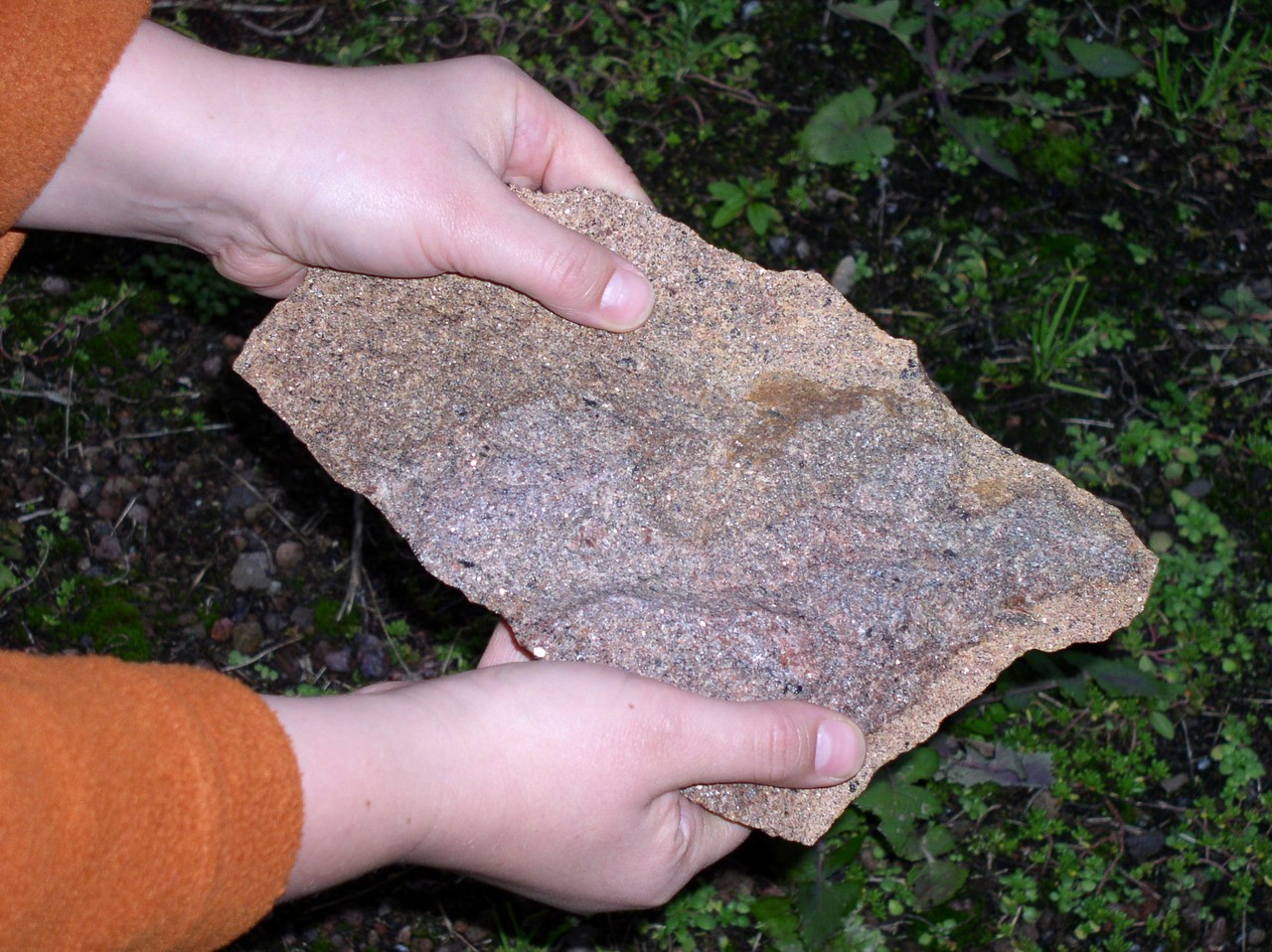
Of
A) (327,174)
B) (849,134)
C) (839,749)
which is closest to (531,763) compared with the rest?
(839,749)

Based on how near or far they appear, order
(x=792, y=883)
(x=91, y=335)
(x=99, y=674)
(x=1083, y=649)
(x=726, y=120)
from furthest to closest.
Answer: (x=726, y=120), (x=91, y=335), (x=1083, y=649), (x=792, y=883), (x=99, y=674)

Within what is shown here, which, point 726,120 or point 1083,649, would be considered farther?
point 726,120

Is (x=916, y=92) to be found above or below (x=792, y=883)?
above

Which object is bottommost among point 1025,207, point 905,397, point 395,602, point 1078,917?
point 1078,917

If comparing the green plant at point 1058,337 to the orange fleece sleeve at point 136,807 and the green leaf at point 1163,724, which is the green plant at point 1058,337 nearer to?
the green leaf at point 1163,724

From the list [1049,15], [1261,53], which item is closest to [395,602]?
[1049,15]

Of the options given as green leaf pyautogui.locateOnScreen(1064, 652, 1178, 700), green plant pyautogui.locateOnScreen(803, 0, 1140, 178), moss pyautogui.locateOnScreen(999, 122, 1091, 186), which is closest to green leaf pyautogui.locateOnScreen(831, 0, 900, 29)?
green plant pyautogui.locateOnScreen(803, 0, 1140, 178)

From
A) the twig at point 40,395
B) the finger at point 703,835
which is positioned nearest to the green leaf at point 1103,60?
the finger at point 703,835

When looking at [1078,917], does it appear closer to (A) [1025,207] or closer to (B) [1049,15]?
(A) [1025,207]

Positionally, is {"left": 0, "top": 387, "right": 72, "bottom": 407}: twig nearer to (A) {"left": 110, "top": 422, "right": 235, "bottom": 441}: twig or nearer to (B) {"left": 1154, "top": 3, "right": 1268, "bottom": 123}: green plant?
(A) {"left": 110, "top": 422, "right": 235, "bottom": 441}: twig
